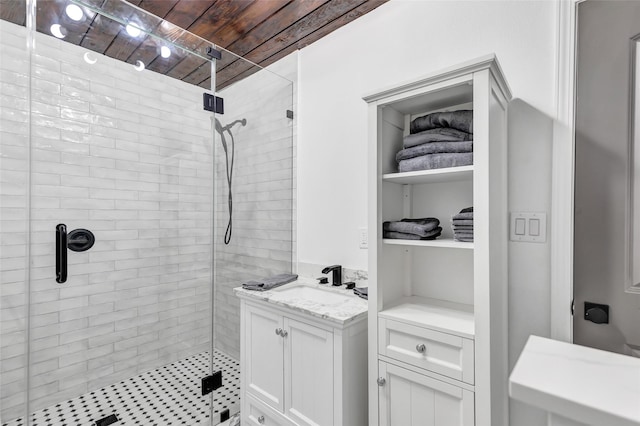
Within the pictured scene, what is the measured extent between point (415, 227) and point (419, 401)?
0.69m

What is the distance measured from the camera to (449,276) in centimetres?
147

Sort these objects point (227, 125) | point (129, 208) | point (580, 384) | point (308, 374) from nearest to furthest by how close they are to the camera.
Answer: point (580, 384) → point (308, 374) → point (129, 208) → point (227, 125)

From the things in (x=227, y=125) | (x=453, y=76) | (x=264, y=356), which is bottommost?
(x=264, y=356)

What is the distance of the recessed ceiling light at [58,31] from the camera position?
5.11 ft

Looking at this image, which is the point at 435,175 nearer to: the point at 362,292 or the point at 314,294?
the point at 362,292

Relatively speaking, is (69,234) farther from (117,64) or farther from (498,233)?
(498,233)

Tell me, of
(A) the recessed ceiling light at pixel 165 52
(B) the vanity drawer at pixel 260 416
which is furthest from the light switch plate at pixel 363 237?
(A) the recessed ceiling light at pixel 165 52

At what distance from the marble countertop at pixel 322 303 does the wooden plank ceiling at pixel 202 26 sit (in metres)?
1.44

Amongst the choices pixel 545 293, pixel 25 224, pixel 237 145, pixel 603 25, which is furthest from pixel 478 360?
pixel 25 224

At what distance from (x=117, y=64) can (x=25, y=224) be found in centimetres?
104

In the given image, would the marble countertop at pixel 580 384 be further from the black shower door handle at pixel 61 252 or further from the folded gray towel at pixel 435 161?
the black shower door handle at pixel 61 252

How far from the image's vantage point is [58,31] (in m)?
1.58

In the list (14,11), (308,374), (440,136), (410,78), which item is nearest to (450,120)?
(440,136)

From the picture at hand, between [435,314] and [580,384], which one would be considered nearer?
[580,384]
